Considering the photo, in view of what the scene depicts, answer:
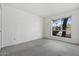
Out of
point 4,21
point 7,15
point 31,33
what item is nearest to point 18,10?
point 7,15

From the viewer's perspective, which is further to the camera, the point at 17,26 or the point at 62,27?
the point at 62,27

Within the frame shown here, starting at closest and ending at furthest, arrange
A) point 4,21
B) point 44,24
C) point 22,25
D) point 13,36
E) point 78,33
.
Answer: point 4,21 → point 13,36 → point 78,33 → point 22,25 → point 44,24

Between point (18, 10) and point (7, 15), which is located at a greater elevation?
point (18, 10)

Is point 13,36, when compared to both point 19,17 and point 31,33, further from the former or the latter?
point 31,33

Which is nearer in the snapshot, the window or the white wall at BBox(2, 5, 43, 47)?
the white wall at BBox(2, 5, 43, 47)

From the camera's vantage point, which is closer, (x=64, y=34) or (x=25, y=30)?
(x=25, y=30)

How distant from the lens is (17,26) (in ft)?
13.4

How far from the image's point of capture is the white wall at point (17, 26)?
348 centimetres

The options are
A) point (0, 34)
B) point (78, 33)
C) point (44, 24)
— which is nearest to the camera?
point (0, 34)

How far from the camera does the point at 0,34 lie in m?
3.16

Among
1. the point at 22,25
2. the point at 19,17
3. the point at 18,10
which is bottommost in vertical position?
the point at 22,25

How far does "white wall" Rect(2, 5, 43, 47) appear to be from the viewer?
348cm

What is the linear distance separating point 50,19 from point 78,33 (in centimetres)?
286

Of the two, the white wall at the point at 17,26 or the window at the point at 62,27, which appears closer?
the white wall at the point at 17,26
